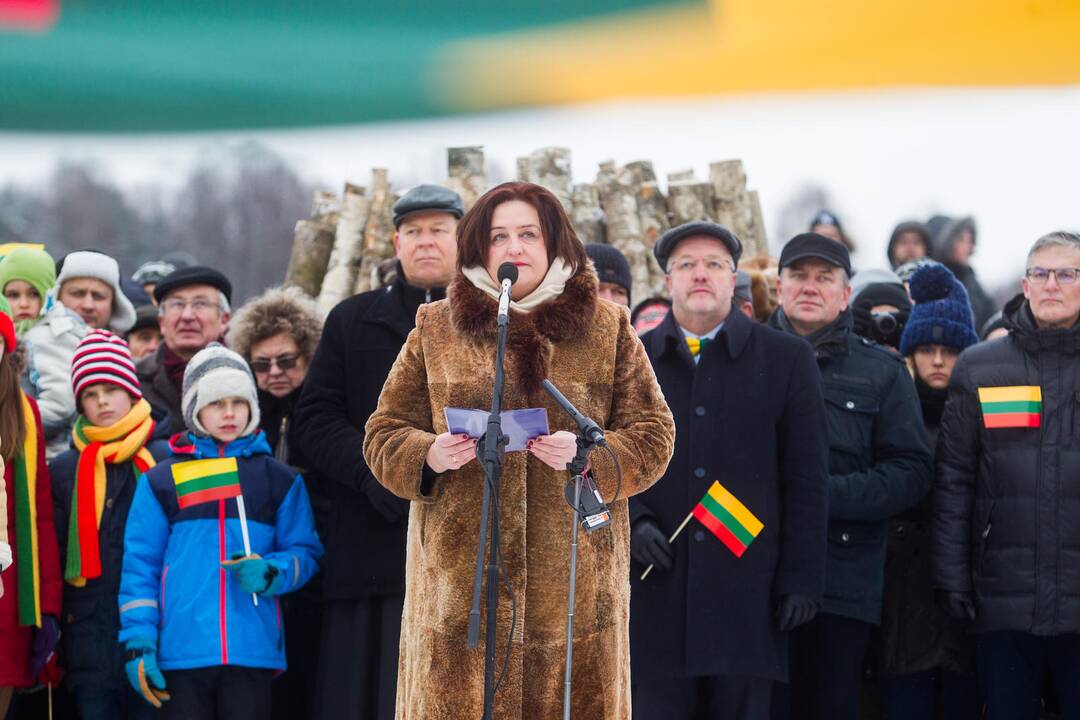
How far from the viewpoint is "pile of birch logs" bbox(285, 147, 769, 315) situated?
32.2ft

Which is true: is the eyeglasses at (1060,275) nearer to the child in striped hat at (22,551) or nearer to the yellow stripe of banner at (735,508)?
the yellow stripe of banner at (735,508)

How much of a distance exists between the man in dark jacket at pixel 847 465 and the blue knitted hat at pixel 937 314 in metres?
0.51

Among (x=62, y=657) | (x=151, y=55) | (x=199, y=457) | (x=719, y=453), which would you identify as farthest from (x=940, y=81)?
(x=62, y=657)

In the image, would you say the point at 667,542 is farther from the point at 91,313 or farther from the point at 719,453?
the point at 91,313

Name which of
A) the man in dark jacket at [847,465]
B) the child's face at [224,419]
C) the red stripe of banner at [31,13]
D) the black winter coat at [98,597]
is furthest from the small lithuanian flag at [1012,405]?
the red stripe of banner at [31,13]

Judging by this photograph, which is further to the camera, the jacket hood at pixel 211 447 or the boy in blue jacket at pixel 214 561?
the jacket hood at pixel 211 447

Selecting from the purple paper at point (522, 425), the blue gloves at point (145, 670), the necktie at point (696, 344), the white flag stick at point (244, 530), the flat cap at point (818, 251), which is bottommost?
the blue gloves at point (145, 670)

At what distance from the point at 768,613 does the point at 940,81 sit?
3.96m

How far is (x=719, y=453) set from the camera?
176 inches

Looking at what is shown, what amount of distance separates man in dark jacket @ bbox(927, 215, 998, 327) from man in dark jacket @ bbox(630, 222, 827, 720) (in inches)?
159

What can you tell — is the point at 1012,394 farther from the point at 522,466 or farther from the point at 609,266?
the point at 522,466

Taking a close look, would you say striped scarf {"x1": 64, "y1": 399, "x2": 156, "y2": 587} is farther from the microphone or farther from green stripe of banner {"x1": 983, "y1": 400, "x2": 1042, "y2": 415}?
green stripe of banner {"x1": 983, "y1": 400, "x2": 1042, "y2": 415}

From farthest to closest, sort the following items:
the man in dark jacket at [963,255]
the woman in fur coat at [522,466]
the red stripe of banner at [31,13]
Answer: the man in dark jacket at [963,255] < the red stripe of banner at [31,13] < the woman in fur coat at [522,466]

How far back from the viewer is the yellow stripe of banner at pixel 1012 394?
4.67 meters
